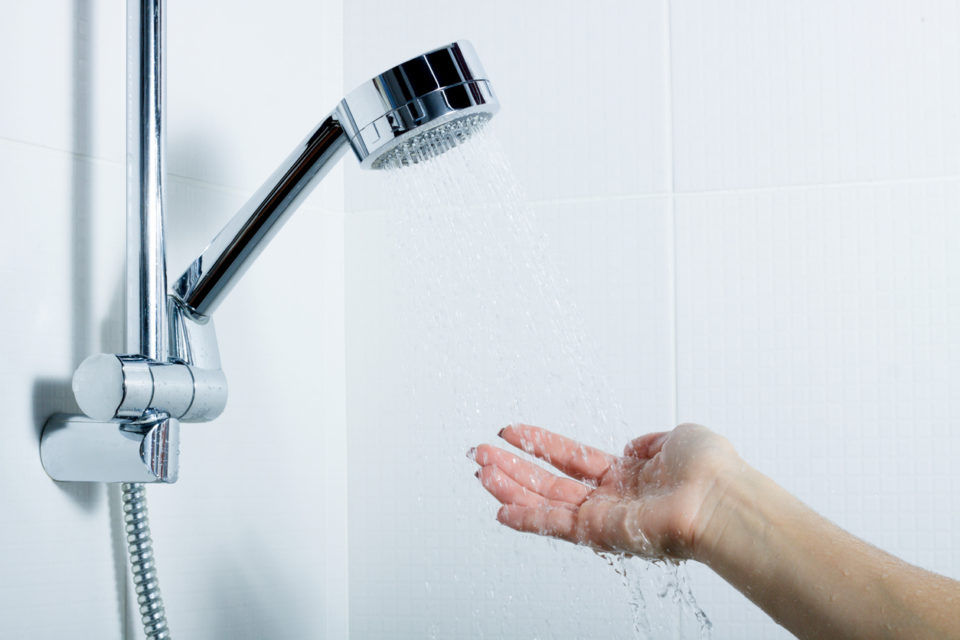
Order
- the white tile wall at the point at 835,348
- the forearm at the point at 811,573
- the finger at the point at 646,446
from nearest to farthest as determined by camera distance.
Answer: the forearm at the point at 811,573, the finger at the point at 646,446, the white tile wall at the point at 835,348

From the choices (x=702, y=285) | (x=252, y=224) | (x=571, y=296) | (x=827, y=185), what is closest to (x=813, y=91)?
(x=827, y=185)

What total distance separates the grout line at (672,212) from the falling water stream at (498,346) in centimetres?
7

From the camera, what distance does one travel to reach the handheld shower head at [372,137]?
25.2 inches

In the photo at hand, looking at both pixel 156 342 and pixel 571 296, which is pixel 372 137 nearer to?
pixel 156 342

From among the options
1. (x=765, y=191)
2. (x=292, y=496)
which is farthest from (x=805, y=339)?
(x=292, y=496)

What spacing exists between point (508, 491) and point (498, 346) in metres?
0.25

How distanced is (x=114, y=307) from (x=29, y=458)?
5.3 inches

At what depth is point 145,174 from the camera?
26.3 inches

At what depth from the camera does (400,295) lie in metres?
1.09

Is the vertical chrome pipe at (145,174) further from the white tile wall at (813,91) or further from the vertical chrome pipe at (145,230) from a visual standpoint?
the white tile wall at (813,91)

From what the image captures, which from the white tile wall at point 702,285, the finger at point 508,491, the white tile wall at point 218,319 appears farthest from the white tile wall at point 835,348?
the white tile wall at point 218,319

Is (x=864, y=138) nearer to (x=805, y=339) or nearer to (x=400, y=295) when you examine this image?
(x=805, y=339)

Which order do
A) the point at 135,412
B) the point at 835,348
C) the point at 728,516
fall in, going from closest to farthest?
the point at 135,412
the point at 728,516
the point at 835,348

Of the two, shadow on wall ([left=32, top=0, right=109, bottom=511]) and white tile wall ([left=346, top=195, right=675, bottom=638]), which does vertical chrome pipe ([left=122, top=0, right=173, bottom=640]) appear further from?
white tile wall ([left=346, top=195, right=675, bottom=638])
